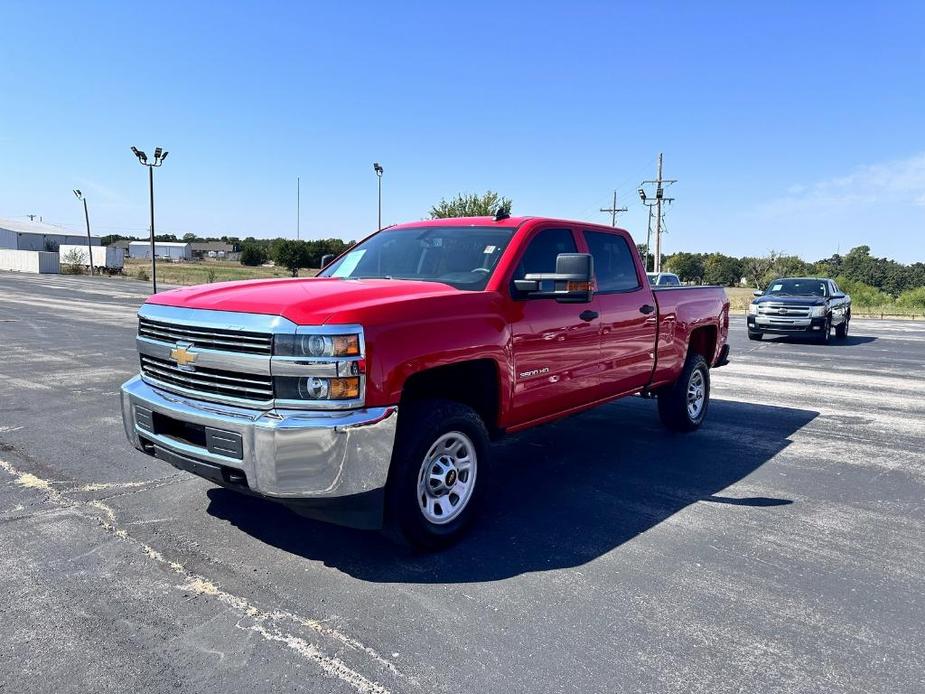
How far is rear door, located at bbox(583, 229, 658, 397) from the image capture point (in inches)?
215

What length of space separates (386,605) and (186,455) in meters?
1.37

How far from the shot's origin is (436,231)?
17.1ft

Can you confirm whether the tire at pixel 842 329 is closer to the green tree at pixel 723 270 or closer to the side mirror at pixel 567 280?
the side mirror at pixel 567 280

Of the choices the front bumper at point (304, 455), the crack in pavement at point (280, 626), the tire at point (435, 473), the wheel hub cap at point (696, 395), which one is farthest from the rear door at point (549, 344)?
the wheel hub cap at point (696, 395)

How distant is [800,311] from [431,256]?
14.8 m

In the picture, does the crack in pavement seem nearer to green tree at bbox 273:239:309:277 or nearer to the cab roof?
the cab roof

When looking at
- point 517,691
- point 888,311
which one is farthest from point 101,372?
A: point 888,311

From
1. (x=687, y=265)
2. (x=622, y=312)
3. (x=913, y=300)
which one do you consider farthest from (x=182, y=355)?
(x=687, y=265)

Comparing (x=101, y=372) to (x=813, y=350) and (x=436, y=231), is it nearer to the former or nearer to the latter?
(x=436, y=231)

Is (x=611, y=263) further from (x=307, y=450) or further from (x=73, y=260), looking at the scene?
(x=73, y=260)

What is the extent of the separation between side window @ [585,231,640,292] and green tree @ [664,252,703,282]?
10111 centimetres

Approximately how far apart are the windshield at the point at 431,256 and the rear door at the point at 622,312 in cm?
107

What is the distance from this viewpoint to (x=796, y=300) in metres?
17.2

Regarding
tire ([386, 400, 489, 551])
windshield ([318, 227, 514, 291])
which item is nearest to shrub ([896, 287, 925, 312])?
windshield ([318, 227, 514, 291])
